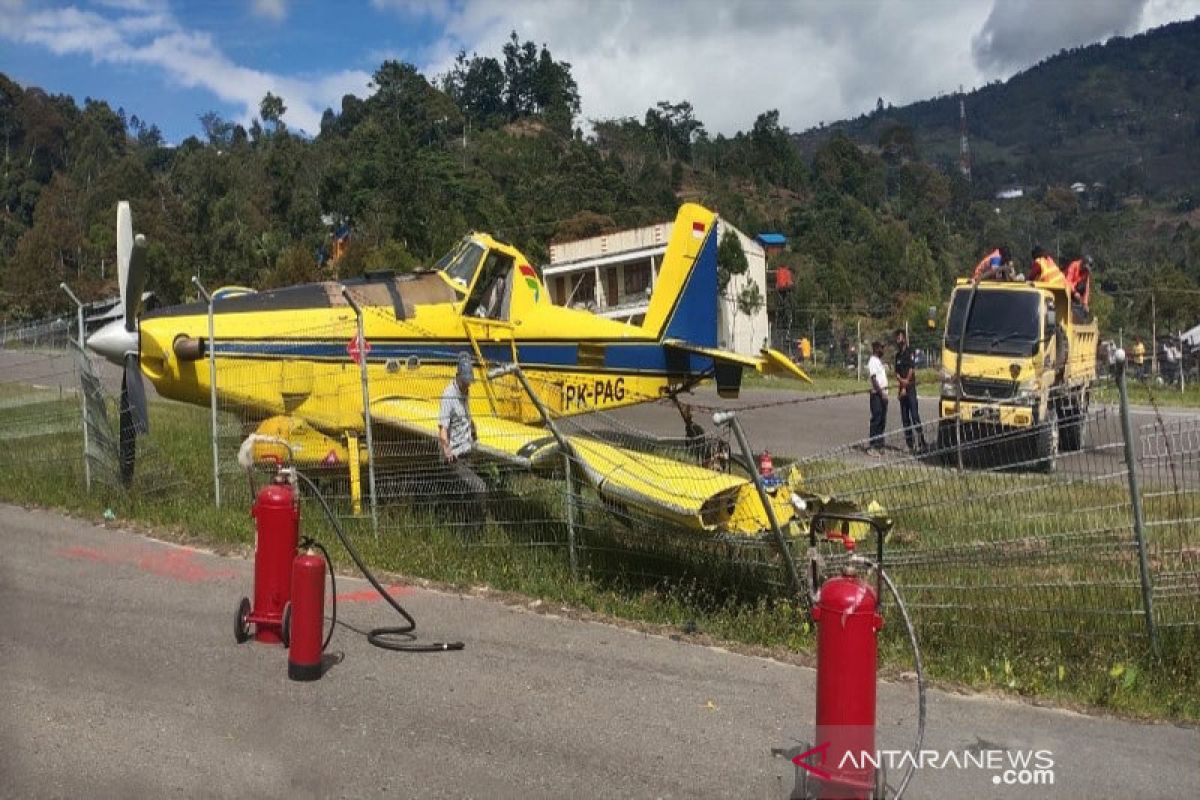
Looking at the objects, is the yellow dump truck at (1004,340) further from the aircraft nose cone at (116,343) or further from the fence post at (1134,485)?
the aircraft nose cone at (116,343)

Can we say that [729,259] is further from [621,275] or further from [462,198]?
[462,198]

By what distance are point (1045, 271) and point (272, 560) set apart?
44.4 ft

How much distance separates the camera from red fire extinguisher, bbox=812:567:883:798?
3.26 meters

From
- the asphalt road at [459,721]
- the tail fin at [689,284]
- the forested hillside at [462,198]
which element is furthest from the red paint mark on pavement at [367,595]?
the forested hillside at [462,198]

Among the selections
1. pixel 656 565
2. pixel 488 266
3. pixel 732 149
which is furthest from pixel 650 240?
pixel 732 149

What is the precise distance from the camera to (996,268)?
15.4 meters

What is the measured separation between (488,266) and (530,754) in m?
6.74

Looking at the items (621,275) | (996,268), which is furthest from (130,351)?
(621,275)

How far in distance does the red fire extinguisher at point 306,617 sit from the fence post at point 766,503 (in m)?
2.32

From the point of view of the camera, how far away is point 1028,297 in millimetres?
14391

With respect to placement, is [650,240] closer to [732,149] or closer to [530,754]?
[530,754]

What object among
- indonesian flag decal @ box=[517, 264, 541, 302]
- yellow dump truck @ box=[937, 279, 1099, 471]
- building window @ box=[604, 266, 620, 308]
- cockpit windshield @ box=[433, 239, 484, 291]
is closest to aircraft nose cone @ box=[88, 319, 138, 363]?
cockpit windshield @ box=[433, 239, 484, 291]

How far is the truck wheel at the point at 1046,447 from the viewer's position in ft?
16.1

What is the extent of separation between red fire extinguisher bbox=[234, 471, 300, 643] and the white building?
138ft
